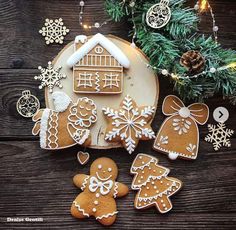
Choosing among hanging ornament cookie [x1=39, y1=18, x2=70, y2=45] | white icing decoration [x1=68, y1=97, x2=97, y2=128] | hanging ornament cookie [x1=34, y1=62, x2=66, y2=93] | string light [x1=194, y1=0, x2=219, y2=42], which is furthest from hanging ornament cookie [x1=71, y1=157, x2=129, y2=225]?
string light [x1=194, y1=0, x2=219, y2=42]

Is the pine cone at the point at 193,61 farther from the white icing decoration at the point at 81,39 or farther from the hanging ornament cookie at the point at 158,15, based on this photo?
the white icing decoration at the point at 81,39

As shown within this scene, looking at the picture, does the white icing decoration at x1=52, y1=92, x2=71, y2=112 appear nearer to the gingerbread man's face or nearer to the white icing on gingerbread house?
the white icing on gingerbread house

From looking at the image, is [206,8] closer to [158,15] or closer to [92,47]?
[158,15]

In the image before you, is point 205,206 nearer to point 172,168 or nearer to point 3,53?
point 172,168

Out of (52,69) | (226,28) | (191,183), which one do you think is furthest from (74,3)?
(191,183)

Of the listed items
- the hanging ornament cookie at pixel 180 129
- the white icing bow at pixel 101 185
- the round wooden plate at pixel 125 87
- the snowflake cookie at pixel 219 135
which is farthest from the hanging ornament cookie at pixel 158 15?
the white icing bow at pixel 101 185

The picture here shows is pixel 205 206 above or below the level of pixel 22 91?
below
